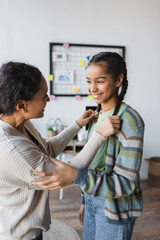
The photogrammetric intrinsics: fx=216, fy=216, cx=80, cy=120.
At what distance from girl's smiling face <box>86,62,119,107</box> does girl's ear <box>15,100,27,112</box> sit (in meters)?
0.33

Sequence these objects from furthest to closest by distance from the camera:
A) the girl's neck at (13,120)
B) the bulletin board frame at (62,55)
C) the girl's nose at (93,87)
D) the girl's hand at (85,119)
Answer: the bulletin board frame at (62,55), the girl's hand at (85,119), the girl's nose at (93,87), the girl's neck at (13,120)

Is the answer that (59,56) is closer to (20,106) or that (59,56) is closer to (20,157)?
(20,106)

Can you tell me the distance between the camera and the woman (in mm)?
801

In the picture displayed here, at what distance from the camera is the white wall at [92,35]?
2824 mm

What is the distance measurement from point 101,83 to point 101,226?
0.65 meters

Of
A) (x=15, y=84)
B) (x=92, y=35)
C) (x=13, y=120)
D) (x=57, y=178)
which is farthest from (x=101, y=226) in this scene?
(x=92, y=35)

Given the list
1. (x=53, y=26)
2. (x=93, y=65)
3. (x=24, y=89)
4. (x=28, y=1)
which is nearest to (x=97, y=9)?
(x=53, y=26)

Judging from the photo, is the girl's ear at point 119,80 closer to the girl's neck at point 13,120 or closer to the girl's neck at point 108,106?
the girl's neck at point 108,106

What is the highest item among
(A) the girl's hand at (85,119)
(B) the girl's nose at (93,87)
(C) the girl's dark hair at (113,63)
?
(C) the girl's dark hair at (113,63)

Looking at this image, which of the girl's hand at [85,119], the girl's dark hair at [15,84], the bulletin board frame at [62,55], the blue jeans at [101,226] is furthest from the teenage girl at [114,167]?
the bulletin board frame at [62,55]

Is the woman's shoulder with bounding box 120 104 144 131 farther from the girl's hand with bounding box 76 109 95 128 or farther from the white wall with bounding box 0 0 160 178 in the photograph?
the white wall with bounding box 0 0 160 178

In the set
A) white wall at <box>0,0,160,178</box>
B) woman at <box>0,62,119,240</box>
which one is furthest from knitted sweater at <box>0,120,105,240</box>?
white wall at <box>0,0,160,178</box>

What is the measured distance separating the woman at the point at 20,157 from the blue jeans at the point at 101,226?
0.22 m

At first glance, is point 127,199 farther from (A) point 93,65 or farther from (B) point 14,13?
(B) point 14,13
